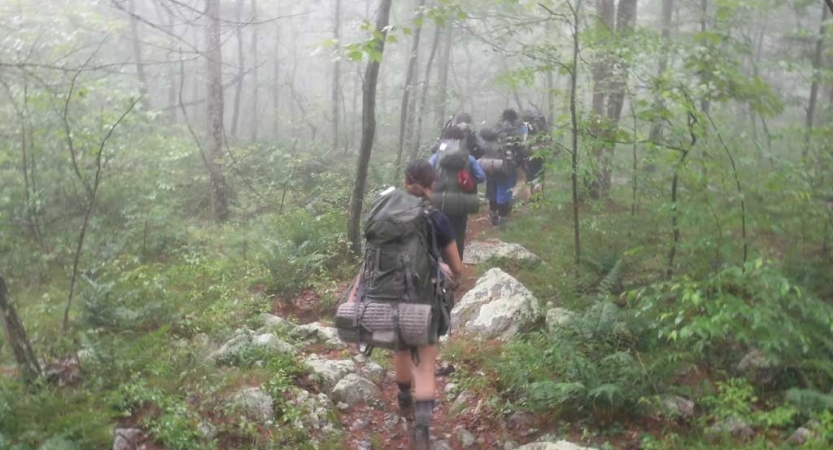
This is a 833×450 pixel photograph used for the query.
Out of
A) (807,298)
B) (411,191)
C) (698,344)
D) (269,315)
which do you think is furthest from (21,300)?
(807,298)

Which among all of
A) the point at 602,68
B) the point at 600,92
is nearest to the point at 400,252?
the point at 600,92

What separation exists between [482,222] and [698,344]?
7704mm

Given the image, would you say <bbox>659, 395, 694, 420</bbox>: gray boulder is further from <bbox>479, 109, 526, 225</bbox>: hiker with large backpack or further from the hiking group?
<bbox>479, 109, 526, 225</bbox>: hiker with large backpack

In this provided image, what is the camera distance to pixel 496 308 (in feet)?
23.6

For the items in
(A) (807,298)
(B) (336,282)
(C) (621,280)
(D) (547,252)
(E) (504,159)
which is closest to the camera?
(A) (807,298)

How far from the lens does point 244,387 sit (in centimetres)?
516

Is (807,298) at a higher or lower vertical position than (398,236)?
lower

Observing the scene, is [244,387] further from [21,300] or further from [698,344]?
[21,300]

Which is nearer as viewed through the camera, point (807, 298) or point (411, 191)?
point (807, 298)

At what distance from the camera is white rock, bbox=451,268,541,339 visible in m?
6.94

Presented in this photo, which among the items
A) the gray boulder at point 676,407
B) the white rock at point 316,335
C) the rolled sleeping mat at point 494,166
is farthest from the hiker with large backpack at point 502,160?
the gray boulder at point 676,407

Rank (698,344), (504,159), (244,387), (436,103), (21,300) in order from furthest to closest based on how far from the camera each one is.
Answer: (436,103)
(504,159)
(21,300)
(244,387)
(698,344)

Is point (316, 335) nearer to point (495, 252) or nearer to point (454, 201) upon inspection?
point (454, 201)

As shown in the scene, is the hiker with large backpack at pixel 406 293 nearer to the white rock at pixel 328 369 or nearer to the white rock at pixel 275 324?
the white rock at pixel 328 369
